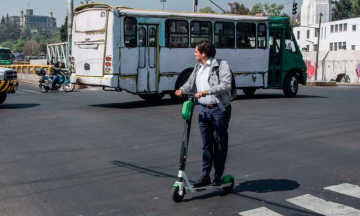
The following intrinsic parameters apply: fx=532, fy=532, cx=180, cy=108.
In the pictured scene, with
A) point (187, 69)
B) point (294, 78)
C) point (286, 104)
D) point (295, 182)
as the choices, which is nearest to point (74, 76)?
point (187, 69)

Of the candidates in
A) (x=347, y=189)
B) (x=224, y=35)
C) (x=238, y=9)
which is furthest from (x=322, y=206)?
(x=238, y=9)

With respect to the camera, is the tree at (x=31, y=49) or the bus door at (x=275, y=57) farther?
the tree at (x=31, y=49)

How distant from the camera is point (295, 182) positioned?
23.1 ft

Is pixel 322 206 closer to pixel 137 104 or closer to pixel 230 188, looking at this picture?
pixel 230 188

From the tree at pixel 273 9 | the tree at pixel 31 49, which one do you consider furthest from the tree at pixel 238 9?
the tree at pixel 31 49

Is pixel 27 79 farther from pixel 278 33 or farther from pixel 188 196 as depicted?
pixel 188 196

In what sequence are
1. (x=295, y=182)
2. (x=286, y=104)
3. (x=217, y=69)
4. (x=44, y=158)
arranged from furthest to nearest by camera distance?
(x=286, y=104) → (x=44, y=158) → (x=295, y=182) → (x=217, y=69)

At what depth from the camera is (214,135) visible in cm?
639

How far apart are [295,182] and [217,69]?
1939 millimetres

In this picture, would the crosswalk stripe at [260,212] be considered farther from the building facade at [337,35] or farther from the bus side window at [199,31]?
the building facade at [337,35]

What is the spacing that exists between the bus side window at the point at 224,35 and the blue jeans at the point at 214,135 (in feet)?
43.6

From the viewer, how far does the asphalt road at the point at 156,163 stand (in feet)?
19.7

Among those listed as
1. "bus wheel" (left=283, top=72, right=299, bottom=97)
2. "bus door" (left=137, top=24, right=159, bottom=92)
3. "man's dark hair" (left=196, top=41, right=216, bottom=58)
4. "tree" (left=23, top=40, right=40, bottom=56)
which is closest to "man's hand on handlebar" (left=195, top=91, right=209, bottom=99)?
"man's dark hair" (left=196, top=41, right=216, bottom=58)

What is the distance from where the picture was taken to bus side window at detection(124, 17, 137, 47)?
1706 centimetres
